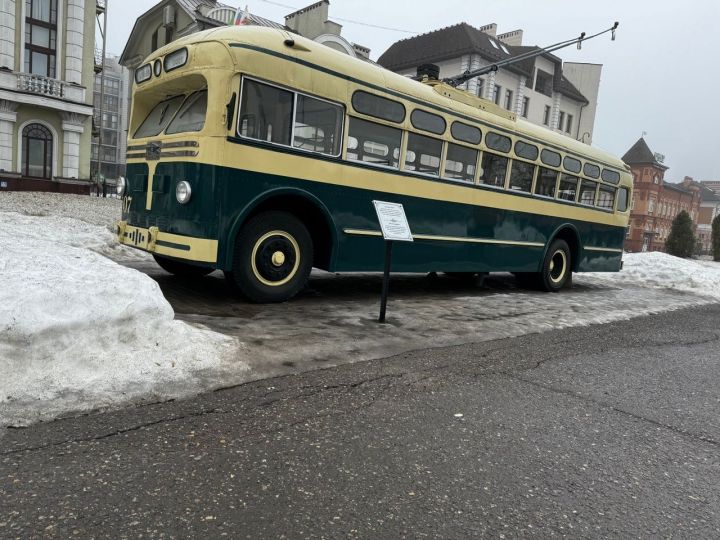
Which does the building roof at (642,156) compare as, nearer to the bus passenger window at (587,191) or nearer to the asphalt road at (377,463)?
the bus passenger window at (587,191)

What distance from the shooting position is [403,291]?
9.21 m

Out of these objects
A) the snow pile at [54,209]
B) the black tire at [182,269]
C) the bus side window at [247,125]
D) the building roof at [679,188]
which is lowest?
the black tire at [182,269]

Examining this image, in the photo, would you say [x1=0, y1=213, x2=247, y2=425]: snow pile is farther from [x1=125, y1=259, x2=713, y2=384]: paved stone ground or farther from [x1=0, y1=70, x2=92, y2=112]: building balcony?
[x1=0, y1=70, x2=92, y2=112]: building balcony

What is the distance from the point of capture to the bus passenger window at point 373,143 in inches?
272

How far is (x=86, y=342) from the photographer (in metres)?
3.65

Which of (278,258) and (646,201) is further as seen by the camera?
(646,201)

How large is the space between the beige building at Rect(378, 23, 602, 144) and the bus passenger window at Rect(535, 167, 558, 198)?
25.3 meters

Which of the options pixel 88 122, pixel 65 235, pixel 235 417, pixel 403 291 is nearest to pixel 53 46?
pixel 88 122

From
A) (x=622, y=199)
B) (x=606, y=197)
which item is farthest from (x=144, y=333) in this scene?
(x=622, y=199)

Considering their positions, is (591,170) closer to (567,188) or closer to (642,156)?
(567,188)

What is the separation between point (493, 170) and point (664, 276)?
30.9 feet

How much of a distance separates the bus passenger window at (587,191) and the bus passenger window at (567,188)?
313mm

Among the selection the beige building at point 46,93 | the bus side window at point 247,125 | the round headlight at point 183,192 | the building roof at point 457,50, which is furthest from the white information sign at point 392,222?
the building roof at point 457,50

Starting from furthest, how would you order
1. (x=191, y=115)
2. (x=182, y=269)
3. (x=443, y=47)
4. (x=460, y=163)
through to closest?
(x=443, y=47) → (x=460, y=163) → (x=182, y=269) → (x=191, y=115)
